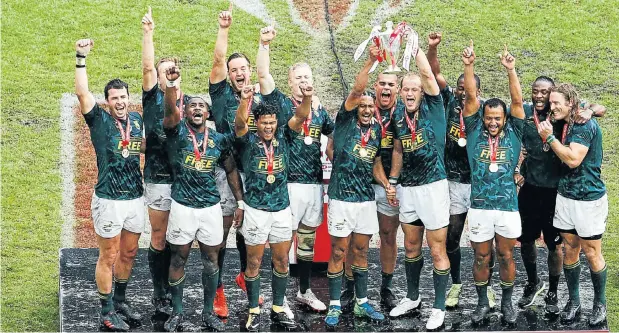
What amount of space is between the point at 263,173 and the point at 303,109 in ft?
1.93

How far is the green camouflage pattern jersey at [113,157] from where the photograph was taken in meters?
11.3

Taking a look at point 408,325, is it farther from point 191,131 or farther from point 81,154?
point 81,154

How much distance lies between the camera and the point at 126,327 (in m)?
11.6

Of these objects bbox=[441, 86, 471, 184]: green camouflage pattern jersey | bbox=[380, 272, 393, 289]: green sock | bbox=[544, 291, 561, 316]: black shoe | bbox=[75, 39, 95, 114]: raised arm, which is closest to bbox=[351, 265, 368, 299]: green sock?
bbox=[380, 272, 393, 289]: green sock

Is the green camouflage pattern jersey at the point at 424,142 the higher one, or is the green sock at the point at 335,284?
the green camouflage pattern jersey at the point at 424,142

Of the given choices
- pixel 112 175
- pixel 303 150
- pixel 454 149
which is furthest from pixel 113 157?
pixel 454 149

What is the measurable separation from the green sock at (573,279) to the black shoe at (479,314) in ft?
2.38

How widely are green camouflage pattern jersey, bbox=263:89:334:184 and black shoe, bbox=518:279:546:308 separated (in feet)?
6.79

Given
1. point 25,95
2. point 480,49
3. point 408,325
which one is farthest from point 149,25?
point 480,49

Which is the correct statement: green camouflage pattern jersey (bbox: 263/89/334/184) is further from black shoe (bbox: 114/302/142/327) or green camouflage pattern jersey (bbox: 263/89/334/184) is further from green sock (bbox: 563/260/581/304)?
green sock (bbox: 563/260/581/304)

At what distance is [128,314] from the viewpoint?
38.7 feet

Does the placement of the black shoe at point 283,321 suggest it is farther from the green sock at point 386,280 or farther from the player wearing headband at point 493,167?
the player wearing headband at point 493,167

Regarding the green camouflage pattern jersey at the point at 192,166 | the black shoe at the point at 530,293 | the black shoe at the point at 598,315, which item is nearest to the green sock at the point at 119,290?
the green camouflage pattern jersey at the point at 192,166

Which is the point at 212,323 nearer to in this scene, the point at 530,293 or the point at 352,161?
the point at 352,161
